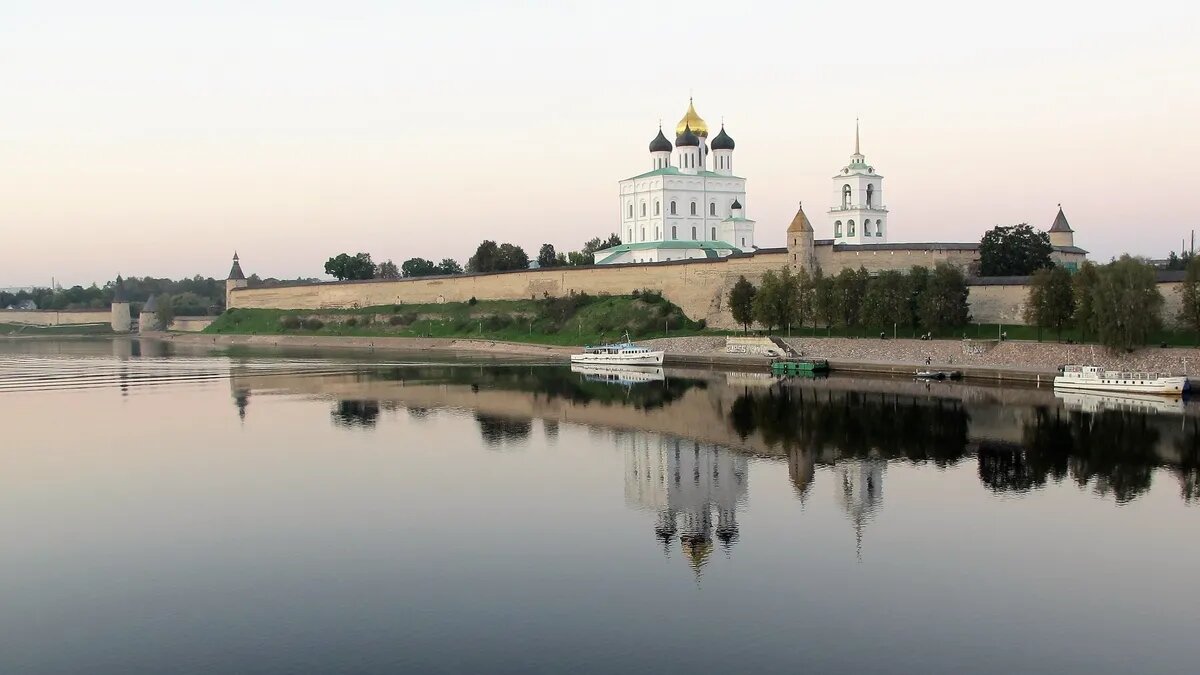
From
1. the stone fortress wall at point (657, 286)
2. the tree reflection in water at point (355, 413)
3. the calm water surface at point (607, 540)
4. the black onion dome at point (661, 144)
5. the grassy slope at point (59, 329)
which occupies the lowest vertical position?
the calm water surface at point (607, 540)

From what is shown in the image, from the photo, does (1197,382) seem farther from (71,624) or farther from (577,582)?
(71,624)

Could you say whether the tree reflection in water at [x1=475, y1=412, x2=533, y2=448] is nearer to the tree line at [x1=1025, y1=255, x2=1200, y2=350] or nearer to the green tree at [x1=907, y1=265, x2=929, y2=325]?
the tree line at [x1=1025, y1=255, x2=1200, y2=350]

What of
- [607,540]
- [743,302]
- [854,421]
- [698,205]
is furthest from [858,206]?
[607,540]

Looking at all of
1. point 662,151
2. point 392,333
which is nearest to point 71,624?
point 392,333

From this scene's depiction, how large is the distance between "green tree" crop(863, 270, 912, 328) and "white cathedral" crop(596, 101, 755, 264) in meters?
16.2

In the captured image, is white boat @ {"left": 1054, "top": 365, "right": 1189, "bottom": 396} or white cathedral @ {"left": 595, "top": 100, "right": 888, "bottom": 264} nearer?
white boat @ {"left": 1054, "top": 365, "right": 1189, "bottom": 396}

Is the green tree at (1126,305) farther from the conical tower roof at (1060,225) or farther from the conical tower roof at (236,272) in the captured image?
the conical tower roof at (236,272)

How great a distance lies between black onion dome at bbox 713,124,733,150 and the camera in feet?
147

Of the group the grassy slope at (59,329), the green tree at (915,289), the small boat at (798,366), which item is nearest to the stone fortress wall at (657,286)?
the green tree at (915,289)

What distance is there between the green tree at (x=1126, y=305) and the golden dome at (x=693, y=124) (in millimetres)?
24300

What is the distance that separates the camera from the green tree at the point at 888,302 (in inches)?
1021

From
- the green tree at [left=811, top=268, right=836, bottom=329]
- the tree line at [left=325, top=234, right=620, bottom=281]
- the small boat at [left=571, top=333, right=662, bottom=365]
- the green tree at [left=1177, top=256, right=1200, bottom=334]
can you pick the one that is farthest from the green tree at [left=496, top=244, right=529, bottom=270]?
the green tree at [left=1177, top=256, right=1200, bottom=334]

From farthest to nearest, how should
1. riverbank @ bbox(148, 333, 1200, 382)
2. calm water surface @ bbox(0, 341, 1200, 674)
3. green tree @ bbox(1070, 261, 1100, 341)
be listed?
green tree @ bbox(1070, 261, 1100, 341)
riverbank @ bbox(148, 333, 1200, 382)
calm water surface @ bbox(0, 341, 1200, 674)

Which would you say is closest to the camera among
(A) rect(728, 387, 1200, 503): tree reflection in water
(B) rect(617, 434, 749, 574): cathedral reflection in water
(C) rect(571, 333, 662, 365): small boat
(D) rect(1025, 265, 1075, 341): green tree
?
(B) rect(617, 434, 749, 574): cathedral reflection in water
